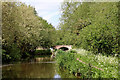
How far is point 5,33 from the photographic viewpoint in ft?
72.2

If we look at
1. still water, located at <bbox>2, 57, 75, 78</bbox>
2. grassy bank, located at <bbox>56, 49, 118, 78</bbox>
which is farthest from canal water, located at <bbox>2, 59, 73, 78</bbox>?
grassy bank, located at <bbox>56, 49, 118, 78</bbox>

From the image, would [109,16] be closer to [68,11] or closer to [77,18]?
[77,18]

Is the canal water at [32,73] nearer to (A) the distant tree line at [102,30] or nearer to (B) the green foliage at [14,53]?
(A) the distant tree line at [102,30]

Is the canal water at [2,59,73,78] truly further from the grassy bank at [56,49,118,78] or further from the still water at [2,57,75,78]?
the grassy bank at [56,49,118,78]

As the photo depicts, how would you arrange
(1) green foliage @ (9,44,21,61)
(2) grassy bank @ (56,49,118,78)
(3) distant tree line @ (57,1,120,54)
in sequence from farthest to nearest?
(1) green foliage @ (9,44,21,61) → (3) distant tree line @ (57,1,120,54) → (2) grassy bank @ (56,49,118,78)

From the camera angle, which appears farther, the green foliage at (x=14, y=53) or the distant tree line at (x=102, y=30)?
the green foliage at (x=14, y=53)

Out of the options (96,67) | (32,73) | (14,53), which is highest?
(14,53)

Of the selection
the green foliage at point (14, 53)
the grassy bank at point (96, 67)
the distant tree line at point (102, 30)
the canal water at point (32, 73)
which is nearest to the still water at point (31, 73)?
the canal water at point (32, 73)

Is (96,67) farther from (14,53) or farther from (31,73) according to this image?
(14,53)

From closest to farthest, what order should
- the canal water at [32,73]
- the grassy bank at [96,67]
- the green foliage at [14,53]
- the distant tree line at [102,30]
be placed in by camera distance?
the grassy bank at [96,67] → the distant tree line at [102,30] → the canal water at [32,73] → the green foliage at [14,53]

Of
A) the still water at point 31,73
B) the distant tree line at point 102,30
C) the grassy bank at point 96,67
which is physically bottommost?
the still water at point 31,73

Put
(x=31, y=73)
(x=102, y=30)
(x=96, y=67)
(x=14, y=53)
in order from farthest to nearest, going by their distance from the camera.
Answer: (x=14, y=53)
(x=31, y=73)
(x=102, y=30)
(x=96, y=67)

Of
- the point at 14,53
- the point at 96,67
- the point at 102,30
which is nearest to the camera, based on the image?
the point at 96,67

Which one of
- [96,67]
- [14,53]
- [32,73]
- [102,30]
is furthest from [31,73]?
[14,53]
